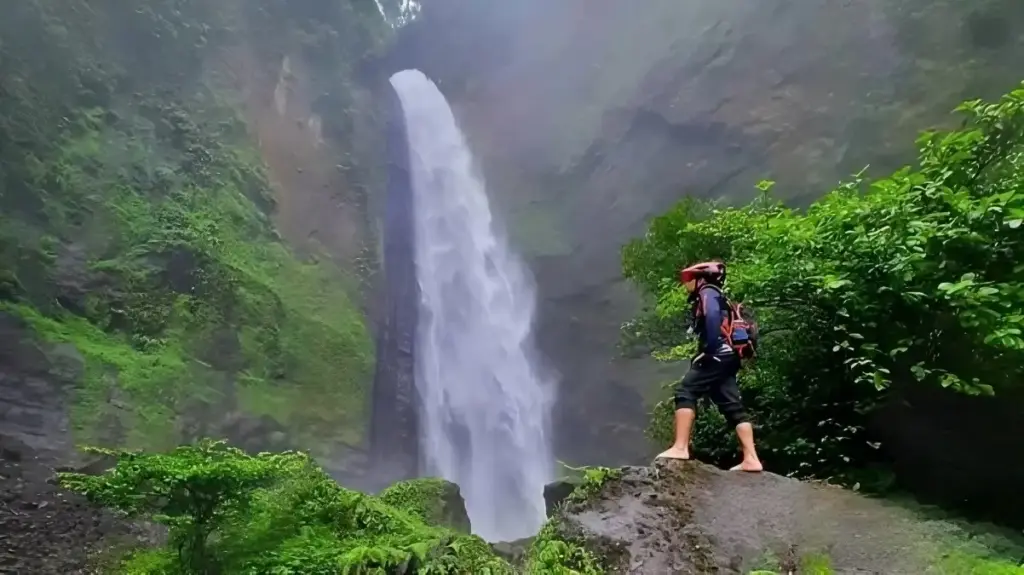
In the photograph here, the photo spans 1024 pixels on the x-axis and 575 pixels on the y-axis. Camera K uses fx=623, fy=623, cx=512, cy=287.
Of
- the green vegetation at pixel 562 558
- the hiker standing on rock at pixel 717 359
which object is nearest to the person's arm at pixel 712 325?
the hiker standing on rock at pixel 717 359

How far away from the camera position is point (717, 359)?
3.44m

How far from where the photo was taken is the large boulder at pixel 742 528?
2.48 m

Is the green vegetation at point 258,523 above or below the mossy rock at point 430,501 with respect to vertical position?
below

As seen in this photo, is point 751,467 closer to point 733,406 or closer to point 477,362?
point 733,406

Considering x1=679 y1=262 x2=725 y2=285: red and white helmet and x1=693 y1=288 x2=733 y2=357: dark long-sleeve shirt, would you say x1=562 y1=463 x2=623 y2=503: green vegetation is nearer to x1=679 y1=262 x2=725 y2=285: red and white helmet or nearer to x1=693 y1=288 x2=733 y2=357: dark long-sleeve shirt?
x1=693 y1=288 x2=733 y2=357: dark long-sleeve shirt

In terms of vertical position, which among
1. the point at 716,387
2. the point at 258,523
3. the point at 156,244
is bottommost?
the point at 258,523

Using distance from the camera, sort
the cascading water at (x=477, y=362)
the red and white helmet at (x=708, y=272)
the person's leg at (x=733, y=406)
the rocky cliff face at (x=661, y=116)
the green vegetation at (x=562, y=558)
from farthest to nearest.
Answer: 1. the cascading water at (x=477, y=362)
2. the rocky cliff face at (x=661, y=116)
3. the red and white helmet at (x=708, y=272)
4. the person's leg at (x=733, y=406)
5. the green vegetation at (x=562, y=558)

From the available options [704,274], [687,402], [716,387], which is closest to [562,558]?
[687,402]

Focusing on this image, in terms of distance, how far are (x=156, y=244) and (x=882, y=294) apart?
1178 centimetres

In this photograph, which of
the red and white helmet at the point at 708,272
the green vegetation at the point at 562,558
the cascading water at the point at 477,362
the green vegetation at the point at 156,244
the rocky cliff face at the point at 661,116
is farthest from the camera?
the cascading water at the point at 477,362

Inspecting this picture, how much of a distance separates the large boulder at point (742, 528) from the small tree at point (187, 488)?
1339 millimetres

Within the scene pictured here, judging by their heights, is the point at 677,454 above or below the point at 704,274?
below

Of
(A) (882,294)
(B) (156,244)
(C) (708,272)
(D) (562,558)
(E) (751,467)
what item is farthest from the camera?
(B) (156,244)

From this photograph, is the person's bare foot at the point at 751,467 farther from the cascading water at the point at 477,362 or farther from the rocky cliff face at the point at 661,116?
the rocky cliff face at the point at 661,116
